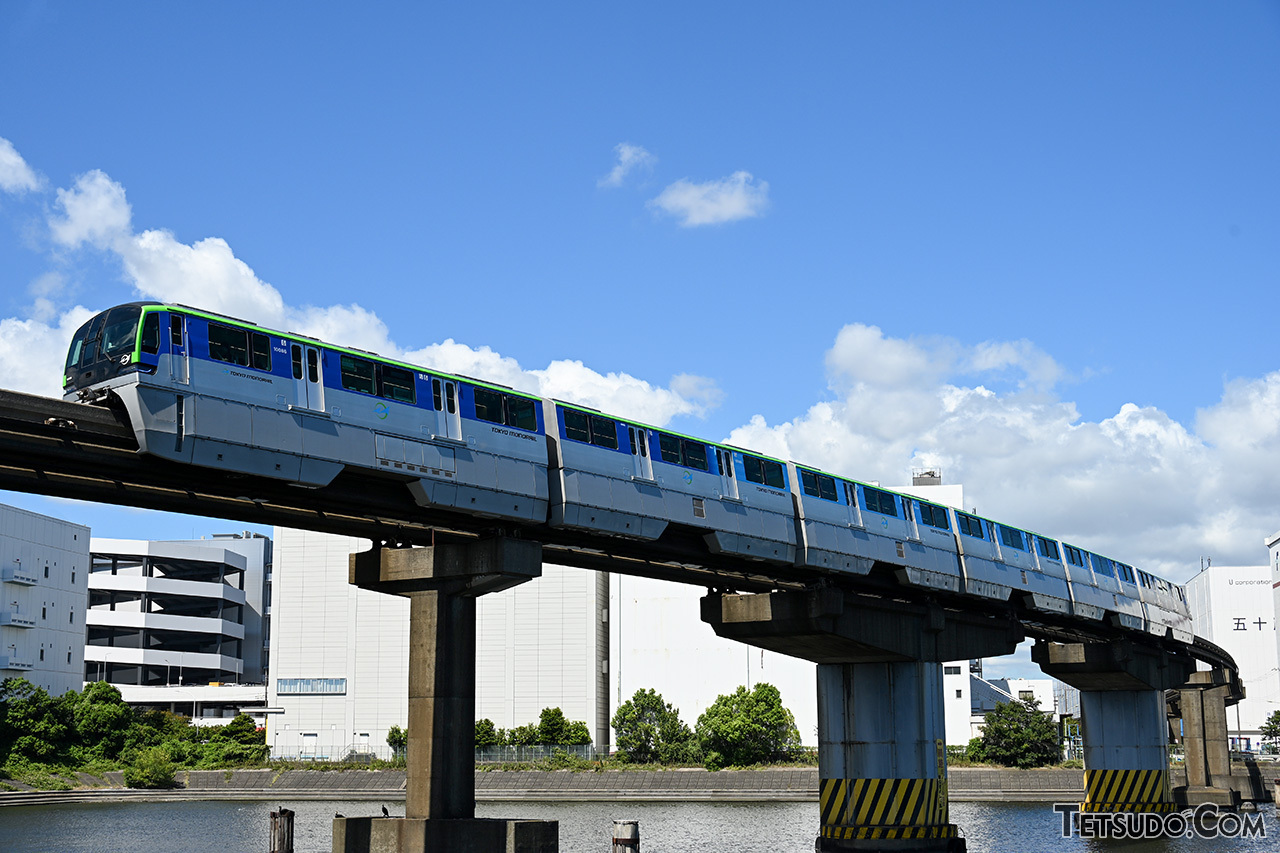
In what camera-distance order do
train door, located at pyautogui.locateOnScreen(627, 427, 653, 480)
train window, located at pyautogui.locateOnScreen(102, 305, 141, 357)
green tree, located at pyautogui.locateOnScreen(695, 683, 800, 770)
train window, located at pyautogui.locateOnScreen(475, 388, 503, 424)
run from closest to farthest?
train window, located at pyautogui.locateOnScreen(102, 305, 141, 357), train window, located at pyautogui.locateOnScreen(475, 388, 503, 424), train door, located at pyautogui.locateOnScreen(627, 427, 653, 480), green tree, located at pyautogui.locateOnScreen(695, 683, 800, 770)

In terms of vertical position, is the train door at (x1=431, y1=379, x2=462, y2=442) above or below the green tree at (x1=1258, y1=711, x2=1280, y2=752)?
above

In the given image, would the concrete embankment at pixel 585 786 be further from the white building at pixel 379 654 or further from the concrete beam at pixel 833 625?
the concrete beam at pixel 833 625

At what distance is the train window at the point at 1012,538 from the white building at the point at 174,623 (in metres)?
104

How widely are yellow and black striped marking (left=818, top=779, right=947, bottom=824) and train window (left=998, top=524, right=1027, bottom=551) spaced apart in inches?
468

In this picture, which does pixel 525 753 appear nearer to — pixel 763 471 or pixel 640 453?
pixel 763 471

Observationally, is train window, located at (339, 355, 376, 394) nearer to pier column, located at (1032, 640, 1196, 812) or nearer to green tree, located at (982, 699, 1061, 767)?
pier column, located at (1032, 640, 1196, 812)

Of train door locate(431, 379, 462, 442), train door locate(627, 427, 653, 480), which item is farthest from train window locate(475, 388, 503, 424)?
train door locate(627, 427, 653, 480)

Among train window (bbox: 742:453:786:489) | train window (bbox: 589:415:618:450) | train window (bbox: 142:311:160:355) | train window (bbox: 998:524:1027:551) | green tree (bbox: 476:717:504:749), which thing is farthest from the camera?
green tree (bbox: 476:717:504:749)

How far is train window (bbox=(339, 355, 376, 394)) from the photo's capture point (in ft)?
99.8

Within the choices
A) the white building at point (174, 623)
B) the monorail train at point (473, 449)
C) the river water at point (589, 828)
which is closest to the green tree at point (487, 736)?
the river water at point (589, 828)

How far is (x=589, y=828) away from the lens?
62531 mm

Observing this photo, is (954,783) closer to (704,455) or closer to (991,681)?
(704,455)

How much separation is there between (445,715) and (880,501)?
66.9 ft

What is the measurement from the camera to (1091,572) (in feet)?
202
